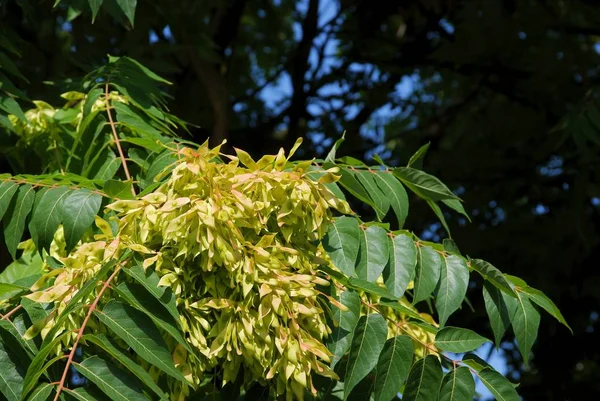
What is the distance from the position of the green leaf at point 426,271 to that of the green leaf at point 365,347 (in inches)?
6.4

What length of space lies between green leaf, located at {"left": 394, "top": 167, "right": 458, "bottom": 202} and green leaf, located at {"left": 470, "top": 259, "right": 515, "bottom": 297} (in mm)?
291

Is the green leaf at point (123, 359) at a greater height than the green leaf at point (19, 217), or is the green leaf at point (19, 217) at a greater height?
the green leaf at point (19, 217)

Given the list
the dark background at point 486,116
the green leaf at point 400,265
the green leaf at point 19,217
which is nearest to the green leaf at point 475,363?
the green leaf at point 400,265

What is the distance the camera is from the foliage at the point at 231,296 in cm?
193

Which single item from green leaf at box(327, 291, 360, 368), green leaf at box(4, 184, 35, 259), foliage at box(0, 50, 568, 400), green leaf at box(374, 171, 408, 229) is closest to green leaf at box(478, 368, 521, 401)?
foliage at box(0, 50, 568, 400)

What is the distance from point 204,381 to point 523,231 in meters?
3.65

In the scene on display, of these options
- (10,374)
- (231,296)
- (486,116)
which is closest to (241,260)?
(231,296)

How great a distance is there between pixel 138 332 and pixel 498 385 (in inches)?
36.8

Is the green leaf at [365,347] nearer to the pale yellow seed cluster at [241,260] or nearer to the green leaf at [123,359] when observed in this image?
the pale yellow seed cluster at [241,260]

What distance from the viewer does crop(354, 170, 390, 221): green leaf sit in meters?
2.60

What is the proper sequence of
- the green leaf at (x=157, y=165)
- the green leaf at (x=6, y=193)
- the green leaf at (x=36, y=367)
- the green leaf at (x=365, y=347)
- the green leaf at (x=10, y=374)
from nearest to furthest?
the green leaf at (x=36, y=367) < the green leaf at (x=10, y=374) < the green leaf at (x=365, y=347) < the green leaf at (x=6, y=193) < the green leaf at (x=157, y=165)

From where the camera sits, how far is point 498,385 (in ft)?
7.29

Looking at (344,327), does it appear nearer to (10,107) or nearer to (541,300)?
(541,300)

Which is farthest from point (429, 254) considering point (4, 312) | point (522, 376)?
point (522, 376)
